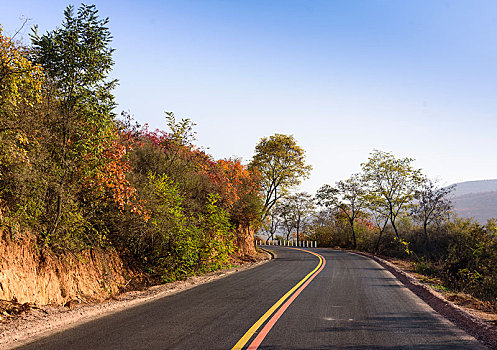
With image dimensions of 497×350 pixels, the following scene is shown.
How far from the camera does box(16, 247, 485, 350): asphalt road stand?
520 cm

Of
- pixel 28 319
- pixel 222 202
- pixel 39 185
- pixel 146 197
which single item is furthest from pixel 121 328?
pixel 222 202

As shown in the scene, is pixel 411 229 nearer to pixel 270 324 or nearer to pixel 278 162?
pixel 278 162

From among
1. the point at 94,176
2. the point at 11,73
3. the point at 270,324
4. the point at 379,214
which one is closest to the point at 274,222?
the point at 379,214

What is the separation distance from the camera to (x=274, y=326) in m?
6.18

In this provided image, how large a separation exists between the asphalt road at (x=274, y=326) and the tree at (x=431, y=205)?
83.9ft

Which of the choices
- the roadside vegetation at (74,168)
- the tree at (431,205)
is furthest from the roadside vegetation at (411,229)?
the roadside vegetation at (74,168)

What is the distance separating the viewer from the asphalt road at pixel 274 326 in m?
5.20

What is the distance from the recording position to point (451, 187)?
3194 cm

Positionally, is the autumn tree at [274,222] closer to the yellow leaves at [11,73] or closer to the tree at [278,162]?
the tree at [278,162]

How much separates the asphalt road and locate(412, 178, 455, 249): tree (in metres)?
25.6

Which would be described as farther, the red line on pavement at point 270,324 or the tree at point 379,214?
the tree at point 379,214

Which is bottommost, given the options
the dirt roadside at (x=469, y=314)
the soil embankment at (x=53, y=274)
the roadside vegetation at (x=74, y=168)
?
the dirt roadside at (x=469, y=314)

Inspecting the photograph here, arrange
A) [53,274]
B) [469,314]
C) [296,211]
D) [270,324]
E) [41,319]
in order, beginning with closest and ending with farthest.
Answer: [41,319] → [270,324] → [469,314] → [53,274] → [296,211]

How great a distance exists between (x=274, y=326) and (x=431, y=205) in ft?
103
